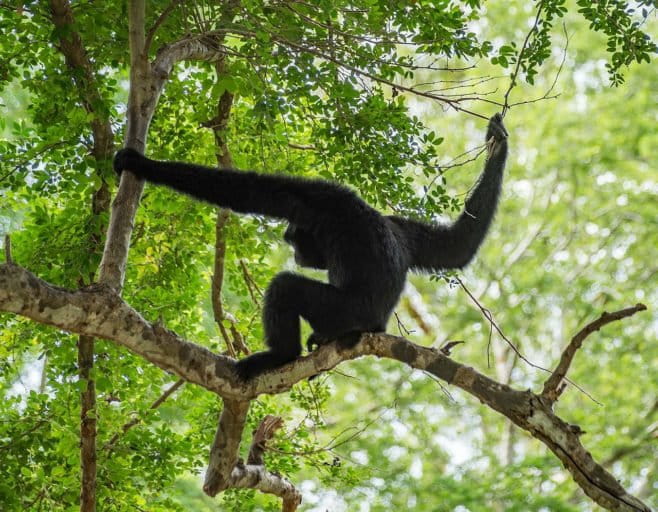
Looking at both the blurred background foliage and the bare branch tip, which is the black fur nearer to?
the blurred background foliage

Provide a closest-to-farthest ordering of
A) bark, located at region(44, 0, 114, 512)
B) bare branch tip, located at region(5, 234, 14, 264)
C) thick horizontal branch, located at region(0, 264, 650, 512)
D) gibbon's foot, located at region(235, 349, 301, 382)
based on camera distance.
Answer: bare branch tip, located at region(5, 234, 14, 264)
thick horizontal branch, located at region(0, 264, 650, 512)
gibbon's foot, located at region(235, 349, 301, 382)
bark, located at region(44, 0, 114, 512)

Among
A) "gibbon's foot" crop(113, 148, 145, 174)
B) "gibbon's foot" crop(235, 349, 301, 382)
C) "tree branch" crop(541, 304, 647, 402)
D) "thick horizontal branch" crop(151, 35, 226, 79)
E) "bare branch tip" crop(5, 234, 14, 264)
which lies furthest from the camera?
"thick horizontal branch" crop(151, 35, 226, 79)

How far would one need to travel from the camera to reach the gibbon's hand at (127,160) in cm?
475

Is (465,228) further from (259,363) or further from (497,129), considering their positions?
(259,363)

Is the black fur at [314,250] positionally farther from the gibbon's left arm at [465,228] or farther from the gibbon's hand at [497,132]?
the gibbon's hand at [497,132]

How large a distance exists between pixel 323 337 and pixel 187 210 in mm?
2541

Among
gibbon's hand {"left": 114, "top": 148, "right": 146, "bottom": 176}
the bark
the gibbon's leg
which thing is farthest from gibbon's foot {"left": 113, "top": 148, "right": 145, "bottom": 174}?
the gibbon's leg

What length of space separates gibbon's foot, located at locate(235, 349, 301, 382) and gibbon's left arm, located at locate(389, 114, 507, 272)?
1641 millimetres

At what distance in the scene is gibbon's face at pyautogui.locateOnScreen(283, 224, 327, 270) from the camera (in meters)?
5.62

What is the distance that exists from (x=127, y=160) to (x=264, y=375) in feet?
5.31

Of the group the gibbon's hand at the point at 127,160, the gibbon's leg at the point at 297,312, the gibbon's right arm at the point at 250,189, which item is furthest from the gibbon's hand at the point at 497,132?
the gibbon's hand at the point at 127,160

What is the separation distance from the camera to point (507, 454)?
1900cm

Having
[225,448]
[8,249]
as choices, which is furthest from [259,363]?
[8,249]

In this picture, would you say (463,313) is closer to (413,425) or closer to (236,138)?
(413,425)
